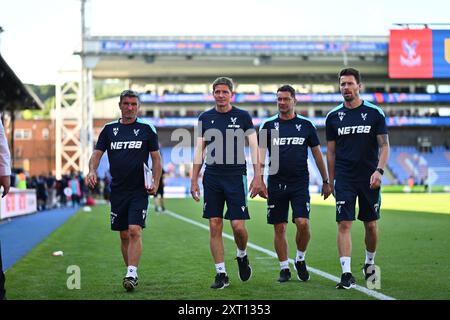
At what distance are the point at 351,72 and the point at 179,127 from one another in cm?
6979

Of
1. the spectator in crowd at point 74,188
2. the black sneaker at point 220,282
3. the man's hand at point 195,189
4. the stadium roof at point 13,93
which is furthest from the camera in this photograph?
the spectator in crowd at point 74,188

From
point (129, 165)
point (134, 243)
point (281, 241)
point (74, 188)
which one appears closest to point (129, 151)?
point (129, 165)

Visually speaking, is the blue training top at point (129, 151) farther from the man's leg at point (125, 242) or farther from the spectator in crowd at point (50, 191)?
the spectator in crowd at point (50, 191)

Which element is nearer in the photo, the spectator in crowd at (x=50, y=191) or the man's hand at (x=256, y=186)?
the man's hand at (x=256, y=186)

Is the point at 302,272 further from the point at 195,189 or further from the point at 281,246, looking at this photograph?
the point at 195,189

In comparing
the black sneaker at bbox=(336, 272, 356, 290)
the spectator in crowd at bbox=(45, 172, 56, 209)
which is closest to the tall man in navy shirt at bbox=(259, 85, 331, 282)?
the black sneaker at bbox=(336, 272, 356, 290)

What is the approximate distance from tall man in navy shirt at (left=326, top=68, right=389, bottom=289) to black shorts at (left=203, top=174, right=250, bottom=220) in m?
0.99

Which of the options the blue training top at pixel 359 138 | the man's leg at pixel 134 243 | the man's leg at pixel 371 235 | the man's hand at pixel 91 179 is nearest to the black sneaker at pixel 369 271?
the man's leg at pixel 371 235

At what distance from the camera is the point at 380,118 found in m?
8.59

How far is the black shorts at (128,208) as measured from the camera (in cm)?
856

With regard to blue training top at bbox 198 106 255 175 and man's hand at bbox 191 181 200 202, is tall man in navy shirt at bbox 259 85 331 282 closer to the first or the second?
blue training top at bbox 198 106 255 175

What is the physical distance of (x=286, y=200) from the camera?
910 cm
